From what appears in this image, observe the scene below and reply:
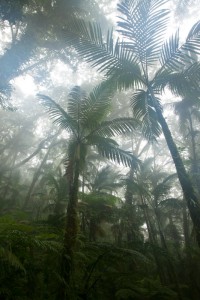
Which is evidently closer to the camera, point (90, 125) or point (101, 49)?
point (101, 49)

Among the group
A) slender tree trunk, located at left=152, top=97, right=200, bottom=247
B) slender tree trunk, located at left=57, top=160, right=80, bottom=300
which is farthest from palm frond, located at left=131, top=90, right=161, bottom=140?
slender tree trunk, located at left=57, top=160, right=80, bottom=300

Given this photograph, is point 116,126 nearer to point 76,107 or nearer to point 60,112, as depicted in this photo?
point 76,107

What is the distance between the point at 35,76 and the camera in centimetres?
1755

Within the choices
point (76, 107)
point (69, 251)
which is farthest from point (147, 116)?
point (69, 251)

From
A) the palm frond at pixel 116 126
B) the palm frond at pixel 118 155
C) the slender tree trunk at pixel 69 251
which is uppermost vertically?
the palm frond at pixel 116 126

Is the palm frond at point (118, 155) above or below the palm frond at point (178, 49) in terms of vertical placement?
below

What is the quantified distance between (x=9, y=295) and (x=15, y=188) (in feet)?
53.0

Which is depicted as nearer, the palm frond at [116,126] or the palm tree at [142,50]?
the palm tree at [142,50]

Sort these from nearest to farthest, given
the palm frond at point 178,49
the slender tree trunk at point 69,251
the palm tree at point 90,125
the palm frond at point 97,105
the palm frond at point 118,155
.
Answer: the slender tree trunk at point 69,251
the palm frond at point 178,49
the palm tree at point 90,125
the palm frond at point 118,155
the palm frond at point 97,105

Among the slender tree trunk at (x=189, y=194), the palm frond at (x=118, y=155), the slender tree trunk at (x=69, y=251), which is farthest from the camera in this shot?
the palm frond at (x=118, y=155)

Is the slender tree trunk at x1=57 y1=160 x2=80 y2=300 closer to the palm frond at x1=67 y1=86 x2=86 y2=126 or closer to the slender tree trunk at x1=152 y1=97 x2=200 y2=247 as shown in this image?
the slender tree trunk at x1=152 y1=97 x2=200 y2=247

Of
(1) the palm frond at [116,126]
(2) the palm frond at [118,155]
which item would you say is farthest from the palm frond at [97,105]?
(2) the palm frond at [118,155]

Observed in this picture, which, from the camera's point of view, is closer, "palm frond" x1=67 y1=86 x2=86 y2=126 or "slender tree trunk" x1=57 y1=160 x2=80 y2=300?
"slender tree trunk" x1=57 y1=160 x2=80 y2=300

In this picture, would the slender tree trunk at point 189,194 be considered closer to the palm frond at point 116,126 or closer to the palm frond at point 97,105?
the palm frond at point 116,126
